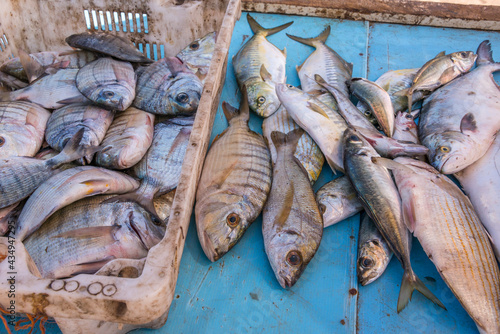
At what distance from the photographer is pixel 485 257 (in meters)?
1.67

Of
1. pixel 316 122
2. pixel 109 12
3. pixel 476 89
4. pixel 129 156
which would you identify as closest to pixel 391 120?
pixel 316 122

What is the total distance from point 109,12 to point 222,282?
8.46ft

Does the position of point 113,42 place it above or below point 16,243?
above

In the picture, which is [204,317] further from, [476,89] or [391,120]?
[476,89]

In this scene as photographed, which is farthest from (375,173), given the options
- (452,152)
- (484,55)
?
(484,55)

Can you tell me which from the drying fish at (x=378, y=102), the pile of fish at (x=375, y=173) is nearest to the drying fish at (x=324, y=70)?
the pile of fish at (x=375, y=173)

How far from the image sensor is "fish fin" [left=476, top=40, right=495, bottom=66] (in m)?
2.94

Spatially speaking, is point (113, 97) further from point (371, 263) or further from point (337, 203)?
point (371, 263)

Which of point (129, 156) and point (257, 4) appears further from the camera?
point (257, 4)

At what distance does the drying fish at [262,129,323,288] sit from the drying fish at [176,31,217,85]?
114cm

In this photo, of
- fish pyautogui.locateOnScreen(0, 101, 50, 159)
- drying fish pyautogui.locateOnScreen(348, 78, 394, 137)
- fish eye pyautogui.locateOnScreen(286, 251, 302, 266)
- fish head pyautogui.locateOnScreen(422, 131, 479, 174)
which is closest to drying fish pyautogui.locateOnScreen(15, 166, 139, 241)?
fish pyautogui.locateOnScreen(0, 101, 50, 159)

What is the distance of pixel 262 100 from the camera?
8.52 ft

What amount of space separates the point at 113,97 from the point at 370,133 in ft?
5.66

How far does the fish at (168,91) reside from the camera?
7.88 ft
